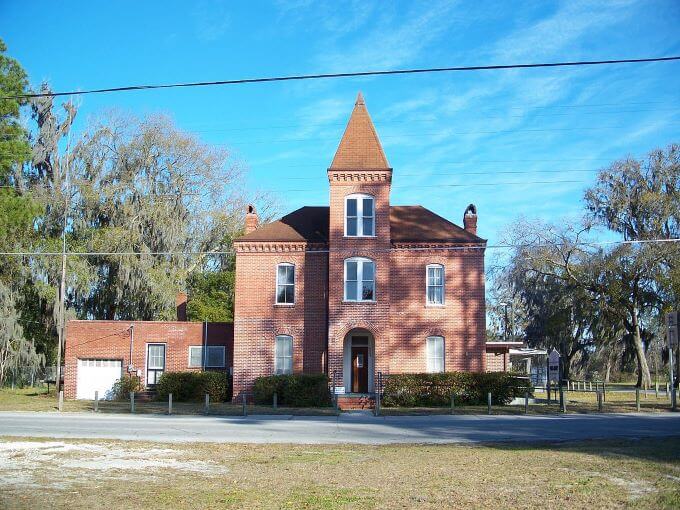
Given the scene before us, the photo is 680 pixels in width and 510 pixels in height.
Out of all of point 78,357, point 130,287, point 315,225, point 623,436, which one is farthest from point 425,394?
point 130,287

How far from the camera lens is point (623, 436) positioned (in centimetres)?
1803

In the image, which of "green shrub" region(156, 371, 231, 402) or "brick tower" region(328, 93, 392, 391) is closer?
"brick tower" region(328, 93, 392, 391)

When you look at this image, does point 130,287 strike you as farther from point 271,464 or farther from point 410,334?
point 271,464

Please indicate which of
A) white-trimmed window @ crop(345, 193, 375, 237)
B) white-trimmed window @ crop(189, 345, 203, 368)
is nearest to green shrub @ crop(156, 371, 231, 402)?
white-trimmed window @ crop(189, 345, 203, 368)

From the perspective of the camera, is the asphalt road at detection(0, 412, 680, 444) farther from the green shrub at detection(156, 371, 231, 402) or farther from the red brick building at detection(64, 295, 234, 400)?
the red brick building at detection(64, 295, 234, 400)

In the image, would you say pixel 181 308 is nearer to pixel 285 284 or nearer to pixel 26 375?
pixel 285 284

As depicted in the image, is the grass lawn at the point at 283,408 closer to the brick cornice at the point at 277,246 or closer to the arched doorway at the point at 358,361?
the arched doorway at the point at 358,361

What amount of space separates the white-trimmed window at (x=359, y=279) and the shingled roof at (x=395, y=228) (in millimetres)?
1933

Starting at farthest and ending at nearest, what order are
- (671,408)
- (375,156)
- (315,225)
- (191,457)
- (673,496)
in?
(315,225)
(375,156)
(671,408)
(191,457)
(673,496)

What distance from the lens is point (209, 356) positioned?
36156 millimetres

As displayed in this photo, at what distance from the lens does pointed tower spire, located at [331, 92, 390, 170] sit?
108 ft

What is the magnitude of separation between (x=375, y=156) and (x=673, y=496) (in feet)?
82.6

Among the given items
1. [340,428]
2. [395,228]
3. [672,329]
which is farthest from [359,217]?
[672,329]

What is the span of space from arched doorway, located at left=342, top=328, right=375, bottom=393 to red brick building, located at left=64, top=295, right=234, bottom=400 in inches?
256
